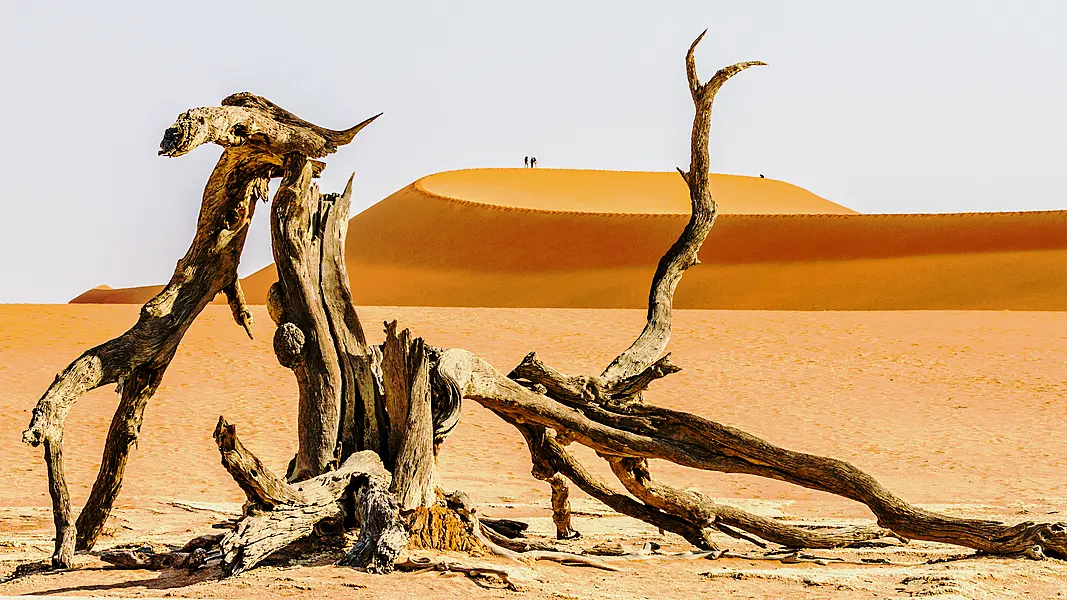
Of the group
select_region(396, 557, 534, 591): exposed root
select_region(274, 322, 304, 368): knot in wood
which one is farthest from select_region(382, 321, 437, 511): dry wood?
select_region(274, 322, 304, 368): knot in wood

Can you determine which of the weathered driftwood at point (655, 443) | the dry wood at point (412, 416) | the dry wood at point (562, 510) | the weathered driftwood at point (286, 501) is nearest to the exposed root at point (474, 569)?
the weathered driftwood at point (286, 501)

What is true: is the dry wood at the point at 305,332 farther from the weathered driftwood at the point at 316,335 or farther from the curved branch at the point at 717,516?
the curved branch at the point at 717,516

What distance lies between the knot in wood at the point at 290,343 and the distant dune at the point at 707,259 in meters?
38.1

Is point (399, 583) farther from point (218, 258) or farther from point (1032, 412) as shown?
point (1032, 412)

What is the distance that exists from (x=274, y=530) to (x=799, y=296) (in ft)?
138

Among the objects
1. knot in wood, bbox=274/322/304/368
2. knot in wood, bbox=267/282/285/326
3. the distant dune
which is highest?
the distant dune

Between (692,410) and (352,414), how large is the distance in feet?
38.4

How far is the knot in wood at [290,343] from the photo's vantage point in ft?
21.4

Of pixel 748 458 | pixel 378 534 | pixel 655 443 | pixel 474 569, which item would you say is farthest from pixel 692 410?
pixel 378 534

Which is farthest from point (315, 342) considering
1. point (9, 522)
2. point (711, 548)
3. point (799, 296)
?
point (799, 296)

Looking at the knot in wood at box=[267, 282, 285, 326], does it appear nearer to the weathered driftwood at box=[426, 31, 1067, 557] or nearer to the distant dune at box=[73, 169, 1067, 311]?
the weathered driftwood at box=[426, 31, 1067, 557]

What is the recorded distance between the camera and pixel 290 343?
6.50 metres

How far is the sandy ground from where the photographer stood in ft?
20.7

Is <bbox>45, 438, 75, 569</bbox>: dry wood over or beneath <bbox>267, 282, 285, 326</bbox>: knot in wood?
beneath
